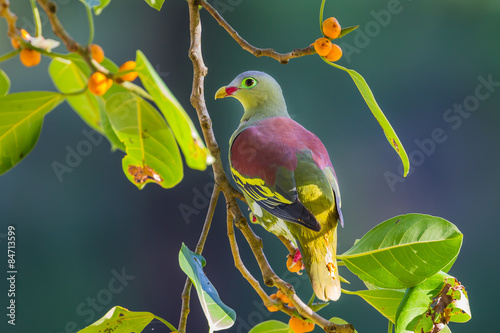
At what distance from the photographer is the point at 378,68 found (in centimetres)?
201

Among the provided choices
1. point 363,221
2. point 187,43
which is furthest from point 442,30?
point 187,43

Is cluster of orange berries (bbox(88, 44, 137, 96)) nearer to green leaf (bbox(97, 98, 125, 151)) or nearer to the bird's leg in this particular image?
green leaf (bbox(97, 98, 125, 151))

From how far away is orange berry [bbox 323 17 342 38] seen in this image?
64 cm

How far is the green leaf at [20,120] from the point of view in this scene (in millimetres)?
471

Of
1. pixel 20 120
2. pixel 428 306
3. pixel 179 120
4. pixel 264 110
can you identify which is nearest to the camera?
pixel 179 120

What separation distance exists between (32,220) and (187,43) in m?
0.92

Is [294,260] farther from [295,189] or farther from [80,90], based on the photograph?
[80,90]

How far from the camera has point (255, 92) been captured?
0.94m

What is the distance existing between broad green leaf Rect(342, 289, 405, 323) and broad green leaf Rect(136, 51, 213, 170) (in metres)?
0.41

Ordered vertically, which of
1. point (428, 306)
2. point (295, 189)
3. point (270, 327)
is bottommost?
point (270, 327)

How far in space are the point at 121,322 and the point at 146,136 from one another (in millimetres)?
304

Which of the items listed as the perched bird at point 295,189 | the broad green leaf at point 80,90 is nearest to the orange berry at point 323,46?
the perched bird at point 295,189

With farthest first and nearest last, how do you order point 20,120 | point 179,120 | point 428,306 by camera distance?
point 428,306 < point 20,120 < point 179,120

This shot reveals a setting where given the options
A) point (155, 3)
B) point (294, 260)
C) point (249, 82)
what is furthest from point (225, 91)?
point (294, 260)
